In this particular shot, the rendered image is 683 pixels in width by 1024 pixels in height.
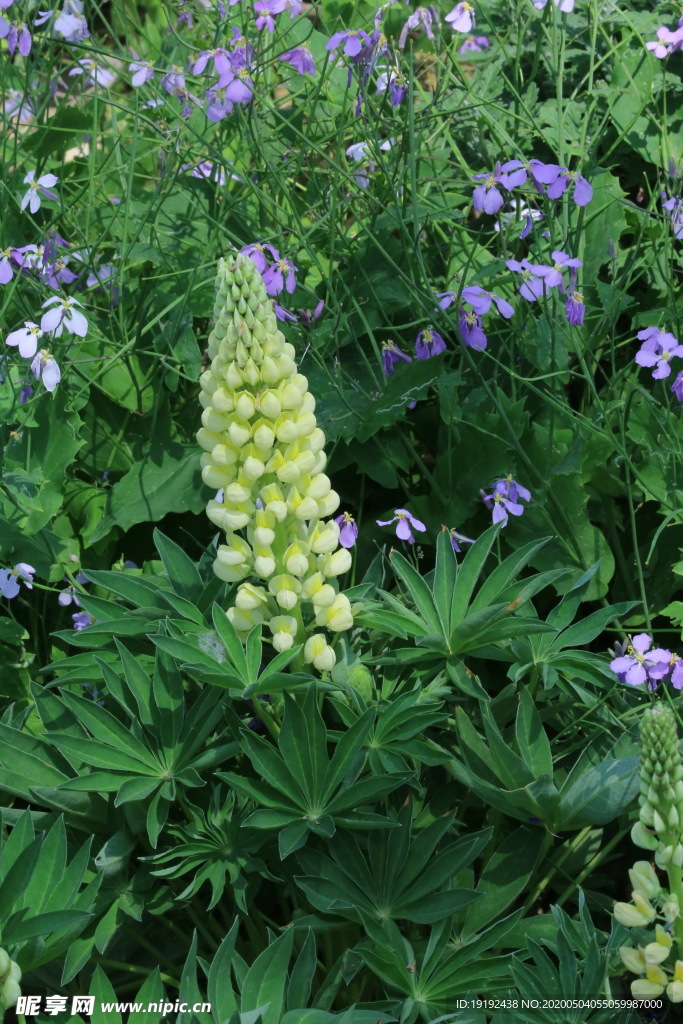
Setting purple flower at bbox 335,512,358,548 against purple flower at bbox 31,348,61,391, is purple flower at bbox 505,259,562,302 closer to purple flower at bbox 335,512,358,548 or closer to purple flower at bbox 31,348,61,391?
purple flower at bbox 335,512,358,548

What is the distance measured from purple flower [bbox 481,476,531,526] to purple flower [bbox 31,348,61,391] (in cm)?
100

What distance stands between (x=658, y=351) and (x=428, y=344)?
0.52m

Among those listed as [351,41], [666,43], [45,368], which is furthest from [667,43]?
[45,368]

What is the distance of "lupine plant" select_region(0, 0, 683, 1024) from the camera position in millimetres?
1541

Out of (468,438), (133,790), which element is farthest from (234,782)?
(468,438)

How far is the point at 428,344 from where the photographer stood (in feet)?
7.35

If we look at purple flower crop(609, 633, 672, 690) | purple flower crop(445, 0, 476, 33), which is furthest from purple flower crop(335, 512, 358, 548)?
purple flower crop(445, 0, 476, 33)

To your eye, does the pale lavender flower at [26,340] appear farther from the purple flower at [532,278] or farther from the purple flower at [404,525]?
the purple flower at [532,278]

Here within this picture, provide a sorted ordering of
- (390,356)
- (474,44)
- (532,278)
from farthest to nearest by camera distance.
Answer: (474,44) → (390,356) → (532,278)

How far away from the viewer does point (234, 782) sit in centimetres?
157

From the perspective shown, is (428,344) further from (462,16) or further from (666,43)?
(666,43)

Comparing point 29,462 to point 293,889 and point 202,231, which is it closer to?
point 202,231

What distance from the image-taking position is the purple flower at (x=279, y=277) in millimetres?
2225

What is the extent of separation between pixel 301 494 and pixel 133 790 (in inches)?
22.4
